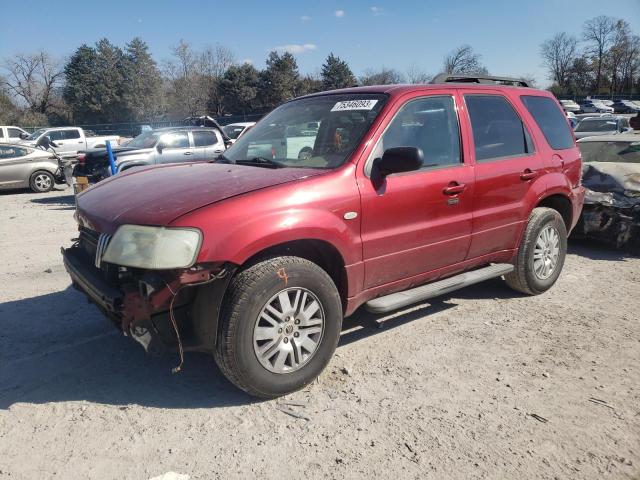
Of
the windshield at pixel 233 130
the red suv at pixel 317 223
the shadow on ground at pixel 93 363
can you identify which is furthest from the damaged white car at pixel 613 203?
the windshield at pixel 233 130

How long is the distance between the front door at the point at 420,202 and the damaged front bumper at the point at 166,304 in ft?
3.66

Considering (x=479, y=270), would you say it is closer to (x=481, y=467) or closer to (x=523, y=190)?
(x=523, y=190)

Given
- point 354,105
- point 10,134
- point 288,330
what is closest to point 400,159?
point 354,105

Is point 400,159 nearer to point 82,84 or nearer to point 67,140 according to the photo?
point 67,140

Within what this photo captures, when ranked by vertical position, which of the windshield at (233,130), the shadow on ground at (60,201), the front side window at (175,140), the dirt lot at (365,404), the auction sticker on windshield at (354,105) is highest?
the windshield at (233,130)

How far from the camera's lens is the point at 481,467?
2.54 metres

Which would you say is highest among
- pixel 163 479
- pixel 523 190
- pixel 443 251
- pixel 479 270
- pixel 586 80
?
pixel 586 80

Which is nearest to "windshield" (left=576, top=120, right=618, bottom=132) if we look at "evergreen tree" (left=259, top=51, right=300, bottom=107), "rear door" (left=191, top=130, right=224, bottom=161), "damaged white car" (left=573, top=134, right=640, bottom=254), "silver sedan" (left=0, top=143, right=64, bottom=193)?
"damaged white car" (left=573, top=134, right=640, bottom=254)

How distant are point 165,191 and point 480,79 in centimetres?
325

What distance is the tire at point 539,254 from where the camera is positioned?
15.5ft

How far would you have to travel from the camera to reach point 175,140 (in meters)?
12.4

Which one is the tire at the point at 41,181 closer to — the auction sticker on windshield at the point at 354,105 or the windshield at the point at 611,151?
the auction sticker on windshield at the point at 354,105

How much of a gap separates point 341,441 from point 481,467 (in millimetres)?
729

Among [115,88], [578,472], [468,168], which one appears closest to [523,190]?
[468,168]
